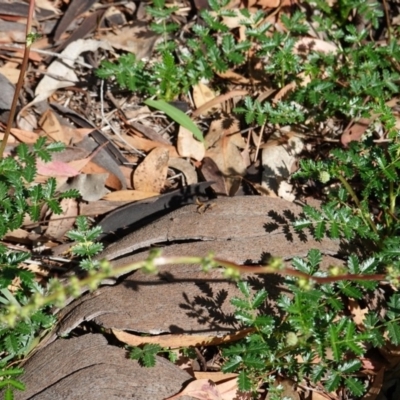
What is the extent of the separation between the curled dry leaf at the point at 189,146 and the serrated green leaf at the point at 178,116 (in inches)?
1.4

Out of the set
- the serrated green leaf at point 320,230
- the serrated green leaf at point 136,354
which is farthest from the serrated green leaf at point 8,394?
the serrated green leaf at point 320,230

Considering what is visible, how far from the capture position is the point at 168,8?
145 inches

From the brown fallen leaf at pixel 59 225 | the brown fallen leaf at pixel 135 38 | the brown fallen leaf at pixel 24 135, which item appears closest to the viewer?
the brown fallen leaf at pixel 59 225

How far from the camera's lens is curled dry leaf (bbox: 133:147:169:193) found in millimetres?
3441

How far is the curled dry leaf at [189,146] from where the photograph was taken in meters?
3.55

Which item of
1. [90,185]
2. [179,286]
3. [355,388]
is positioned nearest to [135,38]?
[90,185]

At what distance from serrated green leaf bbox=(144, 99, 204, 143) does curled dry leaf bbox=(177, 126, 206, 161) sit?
1.4 inches

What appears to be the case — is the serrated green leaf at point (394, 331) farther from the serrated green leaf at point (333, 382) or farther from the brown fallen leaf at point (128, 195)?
the brown fallen leaf at point (128, 195)

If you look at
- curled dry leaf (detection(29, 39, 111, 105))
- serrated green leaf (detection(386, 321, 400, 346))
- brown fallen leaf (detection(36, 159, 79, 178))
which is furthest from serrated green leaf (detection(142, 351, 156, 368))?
curled dry leaf (detection(29, 39, 111, 105))

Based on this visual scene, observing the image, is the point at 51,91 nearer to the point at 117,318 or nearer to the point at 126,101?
the point at 126,101

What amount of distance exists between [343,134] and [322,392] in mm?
1460

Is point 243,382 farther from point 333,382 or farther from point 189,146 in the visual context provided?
point 189,146

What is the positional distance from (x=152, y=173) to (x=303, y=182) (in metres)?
0.83

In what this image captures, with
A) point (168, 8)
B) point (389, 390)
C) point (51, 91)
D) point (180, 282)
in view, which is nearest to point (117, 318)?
point (180, 282)
